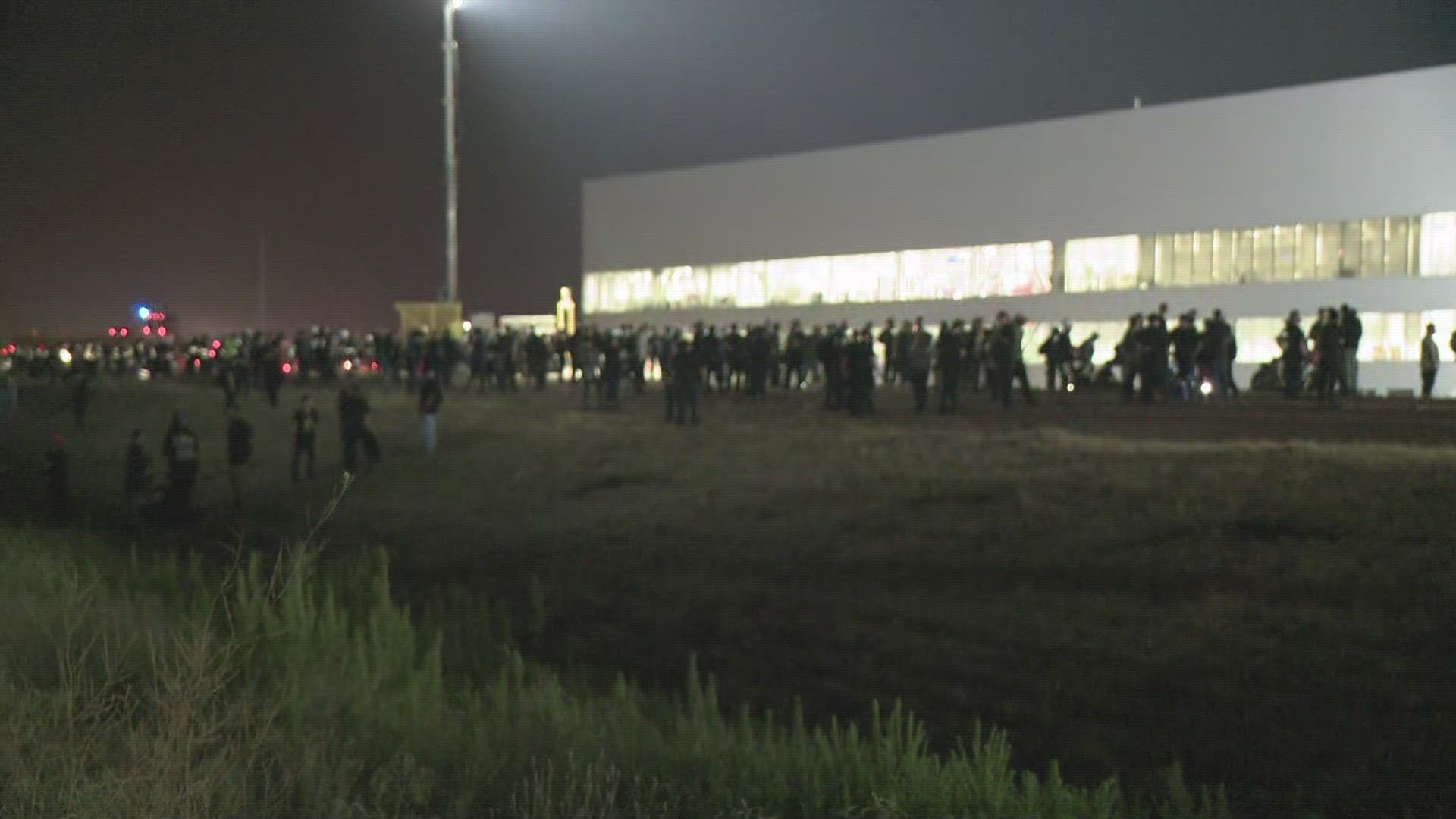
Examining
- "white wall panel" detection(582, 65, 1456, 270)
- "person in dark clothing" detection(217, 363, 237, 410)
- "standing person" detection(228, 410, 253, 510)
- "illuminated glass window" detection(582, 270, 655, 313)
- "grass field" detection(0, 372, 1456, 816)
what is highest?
"white wall panel" detection(582, 65, 1456, 270)

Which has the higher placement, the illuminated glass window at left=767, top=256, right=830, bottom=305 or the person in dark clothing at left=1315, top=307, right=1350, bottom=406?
the illuminated glass window at left=767, top=256, right=830, bottom=305

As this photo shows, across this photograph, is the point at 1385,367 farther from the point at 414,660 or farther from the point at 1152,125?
the point at 414,660

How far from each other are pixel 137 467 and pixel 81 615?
50.1 feet

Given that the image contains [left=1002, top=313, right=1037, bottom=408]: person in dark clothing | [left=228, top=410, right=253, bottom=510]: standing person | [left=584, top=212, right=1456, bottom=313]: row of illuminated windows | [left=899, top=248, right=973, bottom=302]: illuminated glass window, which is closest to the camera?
[left=228, top=410, right=253, bottom=510]: standing person

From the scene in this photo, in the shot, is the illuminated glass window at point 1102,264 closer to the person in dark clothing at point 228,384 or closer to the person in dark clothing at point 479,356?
the person in dark clothing at point 479,356

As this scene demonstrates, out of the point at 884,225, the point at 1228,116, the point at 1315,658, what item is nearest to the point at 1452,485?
the point at 1315,658

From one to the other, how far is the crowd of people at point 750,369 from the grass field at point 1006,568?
72 centimetres

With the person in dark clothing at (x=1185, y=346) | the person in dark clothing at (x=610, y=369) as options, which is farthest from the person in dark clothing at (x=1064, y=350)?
the person in dark clothing at (x=610, y=369)

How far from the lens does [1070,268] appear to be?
187ft

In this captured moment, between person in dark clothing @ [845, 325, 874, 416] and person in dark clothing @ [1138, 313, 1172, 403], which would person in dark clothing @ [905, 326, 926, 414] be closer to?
person in dark clothing @ [845, 325, 874, 416]

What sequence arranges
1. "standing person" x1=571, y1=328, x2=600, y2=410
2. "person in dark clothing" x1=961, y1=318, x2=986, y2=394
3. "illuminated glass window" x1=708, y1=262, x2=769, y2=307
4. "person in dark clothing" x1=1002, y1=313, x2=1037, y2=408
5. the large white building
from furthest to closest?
"illuminated glass window" x1=708, y1=262, x2=769, y2=307, the large white building, "standing person" x1=571, y1=328, x2=600, y2=410, "person in dark clothing" x1=961, y1=318, x2=986, y2=394, "person in dark clothing" x1=1002, y1=313, x2=1037, y2=408

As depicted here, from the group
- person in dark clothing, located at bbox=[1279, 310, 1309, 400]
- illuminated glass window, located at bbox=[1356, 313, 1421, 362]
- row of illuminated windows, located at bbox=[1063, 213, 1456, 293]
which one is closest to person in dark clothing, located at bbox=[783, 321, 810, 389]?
person in dark clothing, located at bbox=[1279, 310, 1309, 400]

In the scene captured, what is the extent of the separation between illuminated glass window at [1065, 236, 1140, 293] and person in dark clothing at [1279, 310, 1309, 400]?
1081 inches

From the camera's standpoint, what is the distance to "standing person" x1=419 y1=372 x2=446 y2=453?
2733 centimetres
